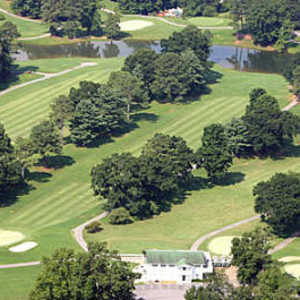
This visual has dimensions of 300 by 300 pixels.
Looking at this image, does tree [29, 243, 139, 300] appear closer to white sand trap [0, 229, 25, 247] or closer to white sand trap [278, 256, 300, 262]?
white sand trap [0, 229, 25, 247]

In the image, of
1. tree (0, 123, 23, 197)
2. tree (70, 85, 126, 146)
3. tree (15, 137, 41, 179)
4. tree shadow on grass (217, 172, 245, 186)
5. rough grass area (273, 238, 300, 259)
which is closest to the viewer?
rough grass area (273, 238, 300, 259)

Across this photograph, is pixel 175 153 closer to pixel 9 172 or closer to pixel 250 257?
pixel 9 172

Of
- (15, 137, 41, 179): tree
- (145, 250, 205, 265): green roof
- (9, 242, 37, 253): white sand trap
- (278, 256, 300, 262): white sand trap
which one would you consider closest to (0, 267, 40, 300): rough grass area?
(9, 242, 37, 253): white sand trap

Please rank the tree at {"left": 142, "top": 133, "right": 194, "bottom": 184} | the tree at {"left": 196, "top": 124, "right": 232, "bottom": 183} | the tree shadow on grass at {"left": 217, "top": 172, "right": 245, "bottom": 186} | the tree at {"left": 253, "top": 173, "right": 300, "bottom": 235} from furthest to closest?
the tree shadow on grass at {"left": 217, "top": 172, "right": 245, "bottom": 186}, the tree at {"left": 196, "top": 124, "right": 232, "bottom": 183}, the tree at {"left": 142, "top": 133, "right": 194, "bottom": 184}, the tree at {"left": 253, "top": 173, "right": 300, "bottom": 235}

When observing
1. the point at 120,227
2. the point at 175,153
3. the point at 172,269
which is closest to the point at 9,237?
the point at 120,227

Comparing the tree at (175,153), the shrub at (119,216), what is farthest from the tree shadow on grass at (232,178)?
the shrub at (119,216)

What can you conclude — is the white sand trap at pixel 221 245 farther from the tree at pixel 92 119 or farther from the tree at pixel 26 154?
the tree at pixel 92 119

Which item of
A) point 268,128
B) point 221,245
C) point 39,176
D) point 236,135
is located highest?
point 268,128
